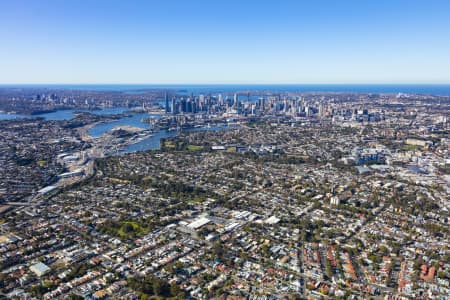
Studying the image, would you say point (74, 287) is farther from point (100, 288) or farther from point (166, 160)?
point (166, 160)

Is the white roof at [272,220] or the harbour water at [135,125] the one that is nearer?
the white roof at [272,220]

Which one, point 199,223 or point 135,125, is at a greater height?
point 135,125

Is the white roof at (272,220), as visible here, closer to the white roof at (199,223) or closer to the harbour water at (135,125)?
the white roof at (199,223)

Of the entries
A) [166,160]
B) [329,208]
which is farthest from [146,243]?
[166,160]

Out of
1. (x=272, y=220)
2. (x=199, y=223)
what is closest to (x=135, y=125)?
(x=199, y=223)

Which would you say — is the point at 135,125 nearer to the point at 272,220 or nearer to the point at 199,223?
the point at 199,223

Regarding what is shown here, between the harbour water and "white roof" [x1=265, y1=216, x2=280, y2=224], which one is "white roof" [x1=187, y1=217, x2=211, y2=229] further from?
the harbour water

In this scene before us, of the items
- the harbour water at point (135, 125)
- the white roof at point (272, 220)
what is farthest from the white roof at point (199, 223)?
the harbour water at point (135, 125)

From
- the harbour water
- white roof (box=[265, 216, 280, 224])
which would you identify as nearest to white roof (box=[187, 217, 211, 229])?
white roof (box=[265, 216, 280, 224])

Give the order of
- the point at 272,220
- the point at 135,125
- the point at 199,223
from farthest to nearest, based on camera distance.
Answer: the point at 135,125
the point at 272,220
the point at 199,223

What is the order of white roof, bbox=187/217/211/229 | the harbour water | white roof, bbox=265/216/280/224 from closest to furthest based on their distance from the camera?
white roof, bbox=187/217/211/229 → white roof, bbox=265/216/280/224 → the harbour water

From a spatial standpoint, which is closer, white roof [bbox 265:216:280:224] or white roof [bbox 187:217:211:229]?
white roof [bbox 187:217:211:229]

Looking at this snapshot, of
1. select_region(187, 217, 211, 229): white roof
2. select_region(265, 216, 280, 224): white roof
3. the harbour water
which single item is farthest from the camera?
the harbour water
